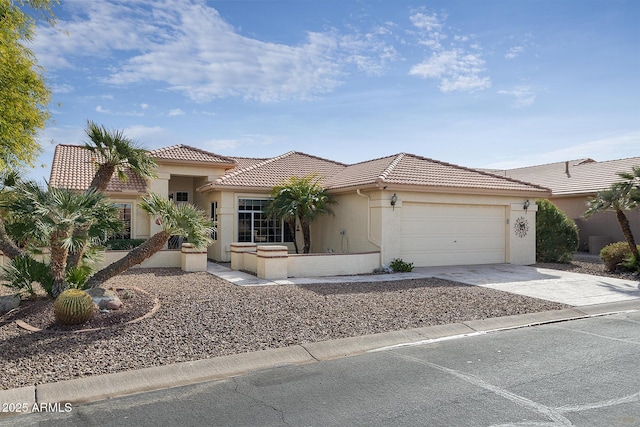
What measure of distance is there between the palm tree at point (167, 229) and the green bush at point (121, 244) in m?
8.13

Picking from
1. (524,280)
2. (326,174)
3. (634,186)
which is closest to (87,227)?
(524,280)

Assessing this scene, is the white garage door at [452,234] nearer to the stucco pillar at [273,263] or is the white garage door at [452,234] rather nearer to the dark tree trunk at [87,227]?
the stucco pillar at [273,263]

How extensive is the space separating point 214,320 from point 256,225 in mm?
10994

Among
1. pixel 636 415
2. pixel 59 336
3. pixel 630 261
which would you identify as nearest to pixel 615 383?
pixel 636 415

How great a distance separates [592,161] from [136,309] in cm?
3027

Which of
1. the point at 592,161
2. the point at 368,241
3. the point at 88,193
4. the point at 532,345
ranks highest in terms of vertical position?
the point at 592,161

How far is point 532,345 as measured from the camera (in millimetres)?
7410

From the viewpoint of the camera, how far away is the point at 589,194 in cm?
2392

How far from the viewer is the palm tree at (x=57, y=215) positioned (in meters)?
8.22

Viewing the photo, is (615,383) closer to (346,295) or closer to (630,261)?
(346,295)

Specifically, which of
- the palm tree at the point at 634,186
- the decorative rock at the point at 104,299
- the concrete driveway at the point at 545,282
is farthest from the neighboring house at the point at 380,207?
the decorative rock at the point at 104,299

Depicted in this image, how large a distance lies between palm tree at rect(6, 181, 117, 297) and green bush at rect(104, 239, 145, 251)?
330 inches

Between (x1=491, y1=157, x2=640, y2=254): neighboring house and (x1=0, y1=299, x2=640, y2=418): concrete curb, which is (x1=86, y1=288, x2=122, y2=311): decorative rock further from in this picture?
(x1=491, y1=157, x2=640, y2=254): neighboring house

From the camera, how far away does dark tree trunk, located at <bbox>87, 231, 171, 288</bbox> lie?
9.25 m
